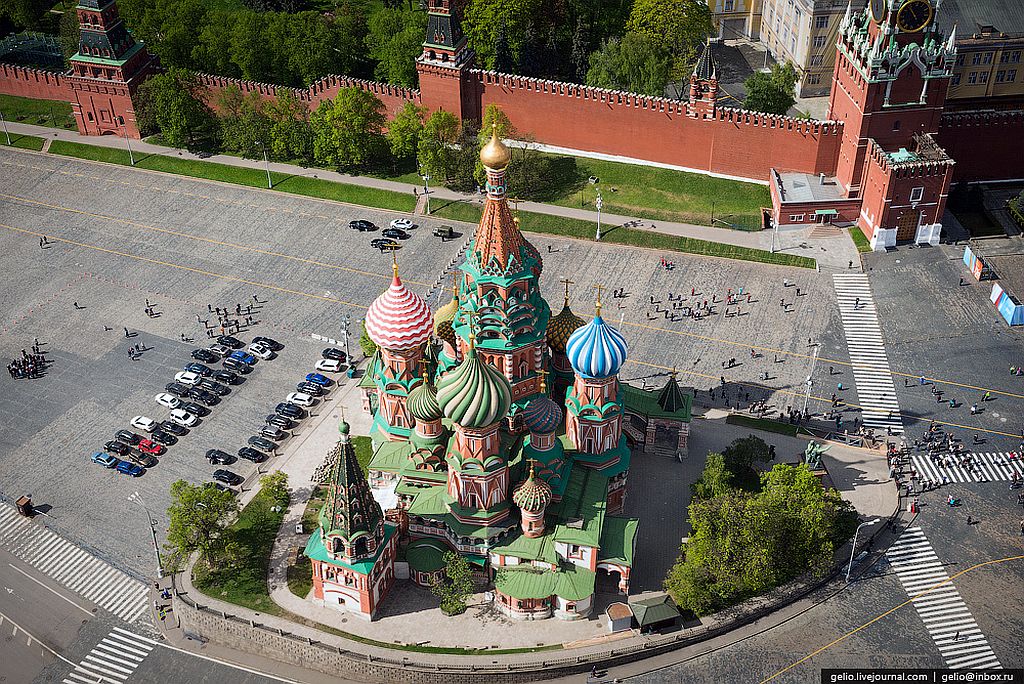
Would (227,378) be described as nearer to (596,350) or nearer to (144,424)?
(144,424)

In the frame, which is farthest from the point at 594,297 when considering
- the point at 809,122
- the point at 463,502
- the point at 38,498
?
the point at 38,498

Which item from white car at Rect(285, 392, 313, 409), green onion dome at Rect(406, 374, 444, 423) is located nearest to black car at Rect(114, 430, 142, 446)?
white car at Rect(285, 392, 313, 409)

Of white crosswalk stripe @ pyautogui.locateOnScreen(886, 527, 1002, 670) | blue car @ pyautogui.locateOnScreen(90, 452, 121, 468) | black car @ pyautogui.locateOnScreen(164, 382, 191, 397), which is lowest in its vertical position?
white crosswalk stripe @ pyautogui.locateOnScreen(886, 527, 1002, 670)

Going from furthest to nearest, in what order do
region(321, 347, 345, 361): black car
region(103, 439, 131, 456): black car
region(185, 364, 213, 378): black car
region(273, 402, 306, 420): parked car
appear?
1. region(321, 347, 345, 361): black car
2. region(185, 364, 213, 378): black car
3. region(273, 402, 306, 420): parked car
4. region(103, 439, 131, 456): black car

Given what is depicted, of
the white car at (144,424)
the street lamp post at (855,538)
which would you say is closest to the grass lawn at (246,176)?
the white car at (144,424)

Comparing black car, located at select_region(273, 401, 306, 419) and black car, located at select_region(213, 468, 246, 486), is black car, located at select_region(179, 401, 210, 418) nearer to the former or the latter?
black car, located at select_region(273, 401, 306, 419)

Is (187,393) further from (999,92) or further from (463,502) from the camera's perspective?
(999,92)

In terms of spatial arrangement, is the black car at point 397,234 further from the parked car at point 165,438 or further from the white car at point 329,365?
the parked car at point 165,438
